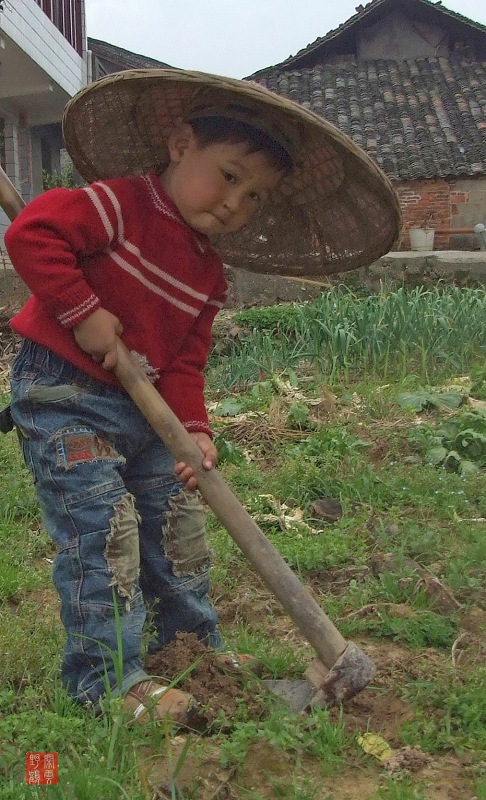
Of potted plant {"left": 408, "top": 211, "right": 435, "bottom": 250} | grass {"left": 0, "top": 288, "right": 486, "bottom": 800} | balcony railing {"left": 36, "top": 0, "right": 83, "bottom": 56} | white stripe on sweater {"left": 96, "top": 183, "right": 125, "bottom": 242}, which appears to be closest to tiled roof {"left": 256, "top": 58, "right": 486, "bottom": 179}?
potted plant {"left": 408, "top": 211, "right": 435, "bottom": 250}

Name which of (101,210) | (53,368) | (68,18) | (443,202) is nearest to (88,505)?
(53,368)

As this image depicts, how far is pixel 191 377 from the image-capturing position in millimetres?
2320

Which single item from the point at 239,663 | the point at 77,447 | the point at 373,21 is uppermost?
the point at 373,21

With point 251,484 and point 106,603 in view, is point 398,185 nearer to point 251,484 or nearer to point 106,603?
point 251,484

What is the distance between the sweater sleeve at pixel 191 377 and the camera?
2.28 metres

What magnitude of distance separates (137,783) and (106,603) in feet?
1.54

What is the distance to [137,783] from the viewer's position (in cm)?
161

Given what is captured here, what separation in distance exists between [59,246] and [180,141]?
0.46m

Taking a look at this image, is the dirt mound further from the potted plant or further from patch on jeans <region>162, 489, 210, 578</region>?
the potted plant

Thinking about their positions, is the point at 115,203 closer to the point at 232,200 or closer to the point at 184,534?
the point at 232,200

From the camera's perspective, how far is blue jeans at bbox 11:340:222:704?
1.99m

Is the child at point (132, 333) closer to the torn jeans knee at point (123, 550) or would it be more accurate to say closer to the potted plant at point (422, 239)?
the torn jeans knee at point (123, 550)

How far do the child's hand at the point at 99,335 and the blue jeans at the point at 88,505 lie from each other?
0.13m

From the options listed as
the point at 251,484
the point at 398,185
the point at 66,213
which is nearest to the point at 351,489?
the point at 251,484
